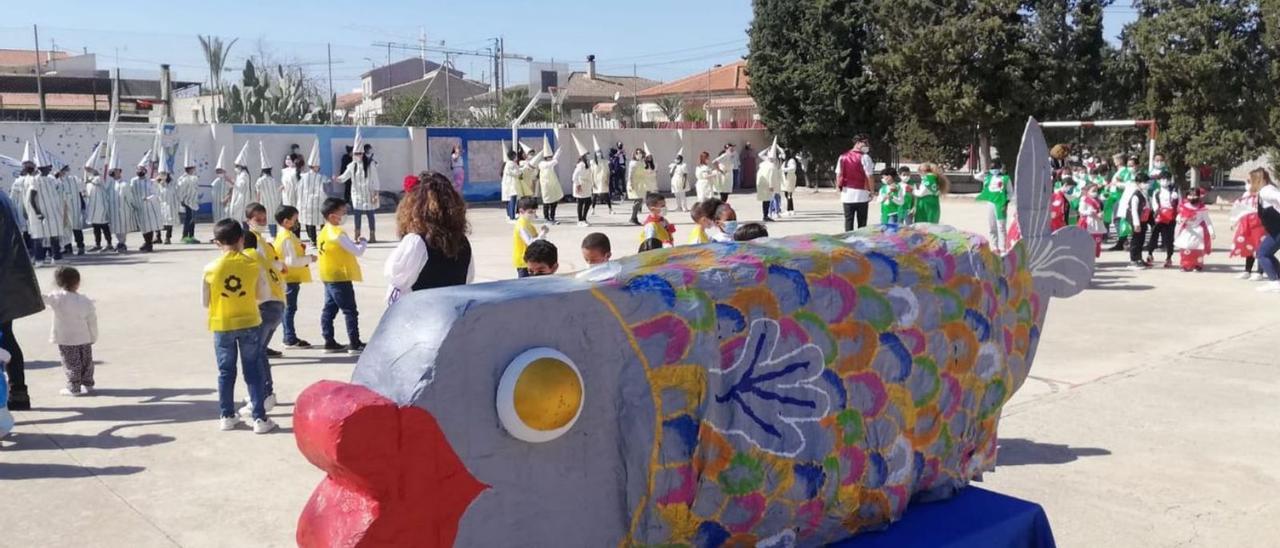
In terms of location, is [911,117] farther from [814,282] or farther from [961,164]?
[814,282]

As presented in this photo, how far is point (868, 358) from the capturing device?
113 inches

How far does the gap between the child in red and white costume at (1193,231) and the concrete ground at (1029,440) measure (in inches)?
84.8

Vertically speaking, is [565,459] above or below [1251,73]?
below

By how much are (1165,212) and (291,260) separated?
10.5 m

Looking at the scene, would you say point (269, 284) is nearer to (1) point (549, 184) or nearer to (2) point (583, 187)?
(1) point (549, 184)

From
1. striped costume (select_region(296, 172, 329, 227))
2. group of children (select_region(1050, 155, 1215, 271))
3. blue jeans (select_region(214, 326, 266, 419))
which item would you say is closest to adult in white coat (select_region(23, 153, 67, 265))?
striped costume (select_region(296, 172, 329, 227))

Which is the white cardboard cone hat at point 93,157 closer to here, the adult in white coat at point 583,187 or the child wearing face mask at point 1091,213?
the adult in white coat at point 583,187

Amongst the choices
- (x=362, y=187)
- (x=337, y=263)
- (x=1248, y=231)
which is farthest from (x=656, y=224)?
(x=362, y=187)

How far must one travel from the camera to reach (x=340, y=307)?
26.6ft

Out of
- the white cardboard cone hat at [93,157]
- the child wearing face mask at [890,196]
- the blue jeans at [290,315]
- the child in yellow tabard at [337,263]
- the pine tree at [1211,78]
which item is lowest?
the blue jeans at [290,315]

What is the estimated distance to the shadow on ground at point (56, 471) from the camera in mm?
5375

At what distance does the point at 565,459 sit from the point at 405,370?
392mm

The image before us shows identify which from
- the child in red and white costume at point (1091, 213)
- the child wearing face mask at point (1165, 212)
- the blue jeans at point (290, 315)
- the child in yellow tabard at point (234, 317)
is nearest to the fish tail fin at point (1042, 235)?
the child in yellow tabard at point (234, 317)

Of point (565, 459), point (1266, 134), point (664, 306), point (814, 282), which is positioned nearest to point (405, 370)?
point (565, 459)
